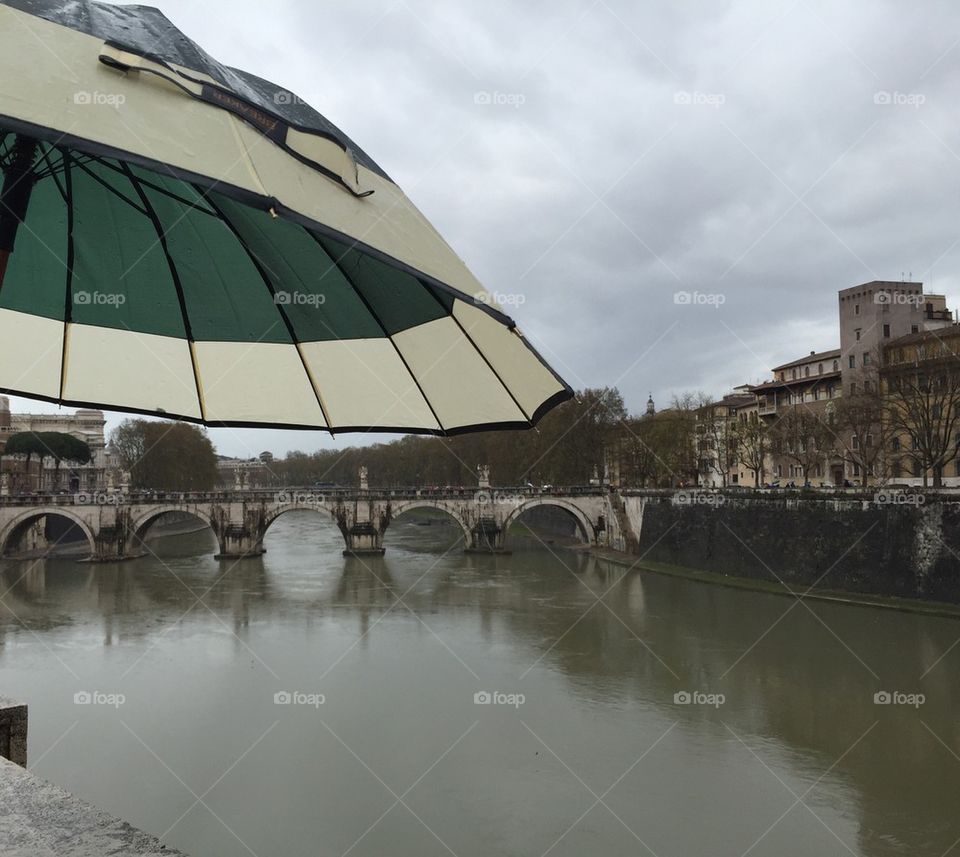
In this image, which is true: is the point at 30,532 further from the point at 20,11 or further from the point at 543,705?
the point at 20,11

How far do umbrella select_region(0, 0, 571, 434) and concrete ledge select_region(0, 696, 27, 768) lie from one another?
1.46 m

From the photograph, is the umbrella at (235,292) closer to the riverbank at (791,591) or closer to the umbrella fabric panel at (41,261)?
the umbrella fabric panel at (41,261)

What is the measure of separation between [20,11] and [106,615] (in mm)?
21012

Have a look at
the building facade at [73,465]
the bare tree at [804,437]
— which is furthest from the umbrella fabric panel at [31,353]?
the building facade at [73,465]

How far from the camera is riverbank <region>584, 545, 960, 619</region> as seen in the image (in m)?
18.3

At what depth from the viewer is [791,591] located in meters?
21.2

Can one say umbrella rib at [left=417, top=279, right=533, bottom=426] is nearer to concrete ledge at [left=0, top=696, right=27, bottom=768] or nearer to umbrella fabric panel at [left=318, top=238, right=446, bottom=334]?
umbrella fabric panel at [left=318, top=238, right=446, bottom=334]

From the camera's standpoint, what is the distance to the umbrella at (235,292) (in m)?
1.21

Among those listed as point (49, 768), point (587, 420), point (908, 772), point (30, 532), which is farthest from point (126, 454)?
point (908, 772)

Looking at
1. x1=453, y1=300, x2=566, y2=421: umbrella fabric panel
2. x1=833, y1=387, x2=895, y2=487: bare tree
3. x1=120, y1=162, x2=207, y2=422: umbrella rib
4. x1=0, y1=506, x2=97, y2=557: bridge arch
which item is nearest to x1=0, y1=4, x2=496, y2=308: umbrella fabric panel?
x1=453, y1=300, x2=566, y2=421: umbrella fabric panel

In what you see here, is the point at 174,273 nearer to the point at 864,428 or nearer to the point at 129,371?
the point at 129,371

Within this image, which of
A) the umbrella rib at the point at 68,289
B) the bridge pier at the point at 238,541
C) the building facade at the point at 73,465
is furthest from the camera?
the building facade at the point at 73,465

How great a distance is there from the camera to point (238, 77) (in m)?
1.41

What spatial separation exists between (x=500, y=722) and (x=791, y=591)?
12461mm
